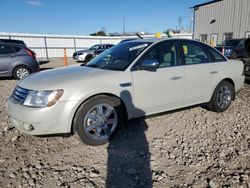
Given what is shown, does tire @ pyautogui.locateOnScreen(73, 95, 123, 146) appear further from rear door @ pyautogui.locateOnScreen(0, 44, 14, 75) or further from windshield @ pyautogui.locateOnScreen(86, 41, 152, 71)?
rear door @ pyautogui.locateOnScreen(0, 44, 14, 75)

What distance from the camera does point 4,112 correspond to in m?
4.91

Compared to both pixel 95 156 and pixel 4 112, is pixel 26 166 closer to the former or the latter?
pixel 95 156

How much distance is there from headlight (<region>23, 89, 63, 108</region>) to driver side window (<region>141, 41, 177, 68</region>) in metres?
1.59

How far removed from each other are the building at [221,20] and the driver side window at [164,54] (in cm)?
1829

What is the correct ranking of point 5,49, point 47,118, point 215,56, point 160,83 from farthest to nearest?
point 5,49
point 215,56
point 160,83
point 47,118

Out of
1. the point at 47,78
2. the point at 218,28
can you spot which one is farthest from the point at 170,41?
the point at 218,28

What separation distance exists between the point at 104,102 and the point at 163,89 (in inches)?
42.2

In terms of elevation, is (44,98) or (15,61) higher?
(15,61)

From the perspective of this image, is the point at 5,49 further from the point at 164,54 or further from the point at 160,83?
the point at 160,83

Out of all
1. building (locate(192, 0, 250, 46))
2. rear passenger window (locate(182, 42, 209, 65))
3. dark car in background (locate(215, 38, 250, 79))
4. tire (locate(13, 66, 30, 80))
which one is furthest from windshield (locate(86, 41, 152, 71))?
building (locate(192, 0, 250, 46))

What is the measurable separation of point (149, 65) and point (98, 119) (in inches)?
44.6

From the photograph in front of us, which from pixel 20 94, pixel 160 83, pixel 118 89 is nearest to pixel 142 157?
pixel 118 89

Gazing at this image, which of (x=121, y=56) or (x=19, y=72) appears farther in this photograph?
(x=19, y=72)

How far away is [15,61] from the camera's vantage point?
8734 mm
